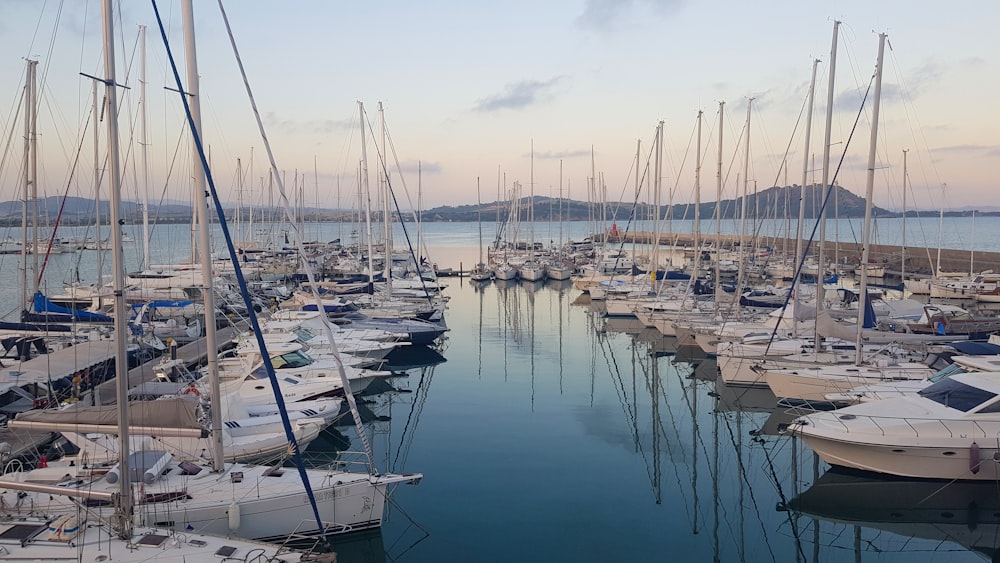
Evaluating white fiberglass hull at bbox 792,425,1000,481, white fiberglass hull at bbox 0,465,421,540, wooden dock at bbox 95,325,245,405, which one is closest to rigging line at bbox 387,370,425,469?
white fiberglass hull at bbox 0,465,421,540

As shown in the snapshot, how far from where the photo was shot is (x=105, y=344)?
21891 mm

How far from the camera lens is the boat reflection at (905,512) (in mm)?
13148

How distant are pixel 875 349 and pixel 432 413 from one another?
14.0m

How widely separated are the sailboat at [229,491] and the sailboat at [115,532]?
0.24 metres

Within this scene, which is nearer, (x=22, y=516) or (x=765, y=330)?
(x=22, y=516)

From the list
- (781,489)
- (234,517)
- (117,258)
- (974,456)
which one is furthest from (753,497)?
(117,258)

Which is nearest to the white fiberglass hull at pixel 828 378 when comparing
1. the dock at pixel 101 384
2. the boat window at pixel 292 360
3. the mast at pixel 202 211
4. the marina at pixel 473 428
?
the marina at pixel 473 428

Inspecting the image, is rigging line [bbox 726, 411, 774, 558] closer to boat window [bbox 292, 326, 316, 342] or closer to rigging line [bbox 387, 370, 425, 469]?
rigging line [bbox 387, 370, 425, 469]

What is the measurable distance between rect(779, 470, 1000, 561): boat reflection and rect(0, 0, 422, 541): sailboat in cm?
851

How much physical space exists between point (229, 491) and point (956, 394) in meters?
14.7

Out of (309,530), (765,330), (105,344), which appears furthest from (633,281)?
(309,530)

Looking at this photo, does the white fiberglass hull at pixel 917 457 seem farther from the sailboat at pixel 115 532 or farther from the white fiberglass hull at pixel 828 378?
the sailboat at pixel 115 532

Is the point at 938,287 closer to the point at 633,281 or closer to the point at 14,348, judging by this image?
the point at 633,281

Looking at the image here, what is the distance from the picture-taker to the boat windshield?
14.6 m
